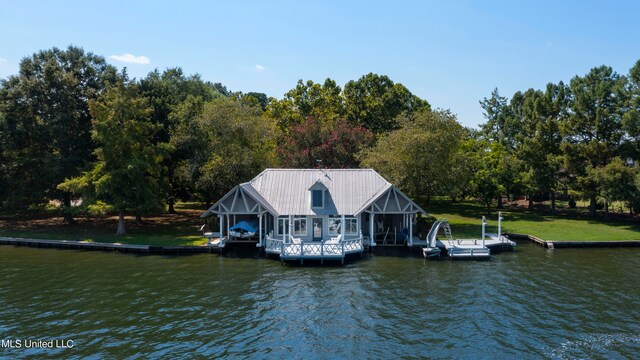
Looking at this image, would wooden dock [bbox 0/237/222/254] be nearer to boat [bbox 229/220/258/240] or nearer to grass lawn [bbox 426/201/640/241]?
boat [bbox 229/220/258/240]

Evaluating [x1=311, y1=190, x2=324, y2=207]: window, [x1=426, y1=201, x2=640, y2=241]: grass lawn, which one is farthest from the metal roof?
[x1=426, y1=201, x2=640, y2=241]: grass lawn

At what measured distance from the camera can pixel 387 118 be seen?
66375 mm

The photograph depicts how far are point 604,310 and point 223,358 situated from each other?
1880 cm

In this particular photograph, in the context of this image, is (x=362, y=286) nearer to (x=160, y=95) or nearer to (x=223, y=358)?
(x=223, y=358)

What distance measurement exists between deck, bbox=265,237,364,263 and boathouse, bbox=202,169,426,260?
0.09m

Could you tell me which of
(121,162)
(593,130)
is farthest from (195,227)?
(593,130)

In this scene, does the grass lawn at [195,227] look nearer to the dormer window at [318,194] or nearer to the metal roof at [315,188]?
the metal roof at [315,188]

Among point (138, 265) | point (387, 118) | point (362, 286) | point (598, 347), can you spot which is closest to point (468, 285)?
point (362, 286)

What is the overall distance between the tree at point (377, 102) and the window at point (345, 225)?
98.1 ft

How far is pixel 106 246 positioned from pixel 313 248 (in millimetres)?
17909

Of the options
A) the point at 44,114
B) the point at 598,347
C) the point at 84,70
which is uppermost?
the point at 84,70

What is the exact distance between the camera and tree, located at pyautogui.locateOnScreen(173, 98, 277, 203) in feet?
146

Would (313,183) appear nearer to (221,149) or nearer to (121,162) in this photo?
(221,149)

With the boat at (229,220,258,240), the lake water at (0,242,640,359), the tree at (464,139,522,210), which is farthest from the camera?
the tree at (464,139,522,210)
